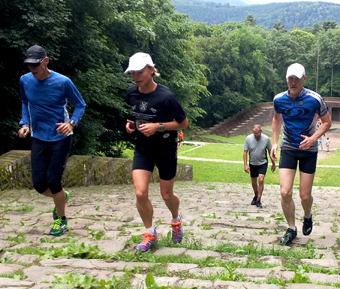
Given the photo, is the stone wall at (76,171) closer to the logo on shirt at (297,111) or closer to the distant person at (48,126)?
the distant person at (48,126)

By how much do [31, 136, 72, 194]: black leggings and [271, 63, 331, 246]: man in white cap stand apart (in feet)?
8.48

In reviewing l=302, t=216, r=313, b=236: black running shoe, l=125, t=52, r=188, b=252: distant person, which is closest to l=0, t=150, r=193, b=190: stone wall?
l=125, t=52, r=188, b=252: distant person

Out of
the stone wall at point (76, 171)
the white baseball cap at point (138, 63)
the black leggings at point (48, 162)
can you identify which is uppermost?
the white baseball cap at point (138, 63)

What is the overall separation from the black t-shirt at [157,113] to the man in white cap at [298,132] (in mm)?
1439

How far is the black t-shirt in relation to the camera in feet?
14.8

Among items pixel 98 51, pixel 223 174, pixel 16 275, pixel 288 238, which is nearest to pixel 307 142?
pixel 288 238

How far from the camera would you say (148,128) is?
14.4 ft

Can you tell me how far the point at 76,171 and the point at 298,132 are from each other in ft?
20.3

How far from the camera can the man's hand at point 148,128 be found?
14.4 feet

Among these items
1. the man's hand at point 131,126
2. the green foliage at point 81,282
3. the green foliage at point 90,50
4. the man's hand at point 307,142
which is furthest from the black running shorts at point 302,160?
the green foliage at point 90,50

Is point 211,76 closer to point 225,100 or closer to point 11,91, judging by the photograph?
point 225,100

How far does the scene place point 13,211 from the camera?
249 inches

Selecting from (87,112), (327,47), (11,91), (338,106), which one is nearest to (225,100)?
(338,106)

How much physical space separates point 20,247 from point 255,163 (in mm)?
6378
